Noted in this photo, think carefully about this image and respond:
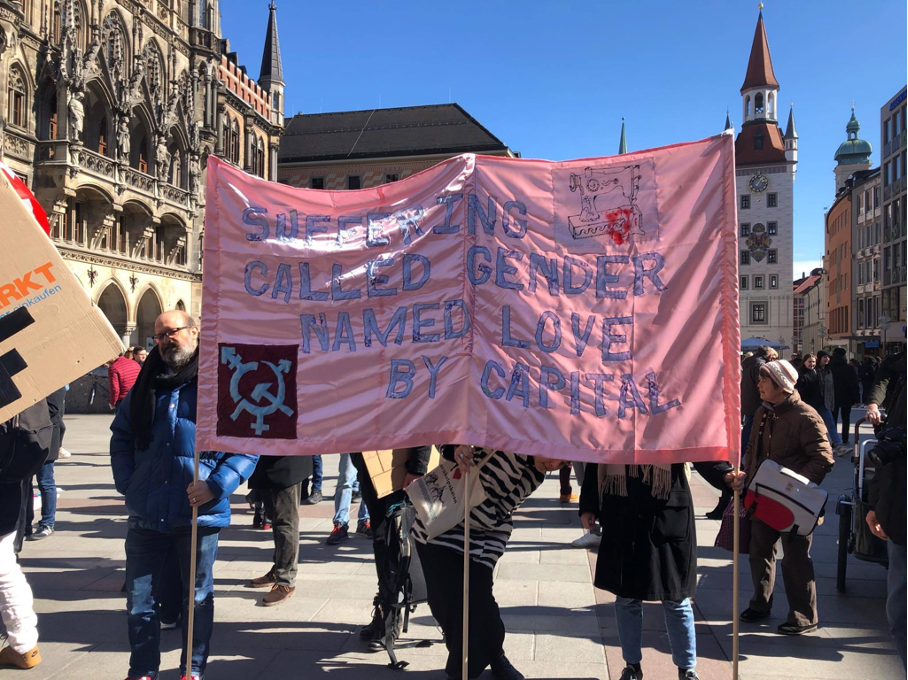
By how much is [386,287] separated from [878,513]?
7.31 feet

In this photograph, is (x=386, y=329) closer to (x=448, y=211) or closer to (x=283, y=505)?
(x=448, y=211)

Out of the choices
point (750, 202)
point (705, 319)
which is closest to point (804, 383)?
point (705, 319)

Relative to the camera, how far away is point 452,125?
193ft

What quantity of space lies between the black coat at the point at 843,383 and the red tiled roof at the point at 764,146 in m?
77.3

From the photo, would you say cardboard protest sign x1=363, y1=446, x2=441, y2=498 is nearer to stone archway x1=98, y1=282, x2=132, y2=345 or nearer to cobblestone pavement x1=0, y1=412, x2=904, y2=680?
cobblestone pavement x1=0, y1=412, x2=904, y2=680

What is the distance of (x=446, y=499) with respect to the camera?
3.61 meters

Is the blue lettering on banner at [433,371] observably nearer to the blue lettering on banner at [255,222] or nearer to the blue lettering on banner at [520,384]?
the blue lettering on banner at [520,384]

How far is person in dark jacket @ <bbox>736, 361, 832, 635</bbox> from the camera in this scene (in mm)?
A: 4590

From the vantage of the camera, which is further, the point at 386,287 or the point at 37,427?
the point at 37,427

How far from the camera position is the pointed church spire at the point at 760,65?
295ft

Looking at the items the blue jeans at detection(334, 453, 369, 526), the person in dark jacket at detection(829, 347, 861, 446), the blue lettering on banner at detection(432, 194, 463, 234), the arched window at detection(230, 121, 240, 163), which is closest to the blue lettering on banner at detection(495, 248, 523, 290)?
the blue lettering on banner at detection(432, 194, 463, 234)

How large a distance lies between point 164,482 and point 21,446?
100 cm

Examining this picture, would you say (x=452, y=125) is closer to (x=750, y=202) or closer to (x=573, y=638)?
(x=750, y=202)

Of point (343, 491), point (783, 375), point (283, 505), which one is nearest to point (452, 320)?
point (783, 375)
